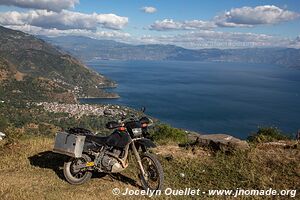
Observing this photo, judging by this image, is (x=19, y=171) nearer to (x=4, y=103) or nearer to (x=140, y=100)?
(x=4, y=103)

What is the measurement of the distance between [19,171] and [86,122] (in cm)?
8540

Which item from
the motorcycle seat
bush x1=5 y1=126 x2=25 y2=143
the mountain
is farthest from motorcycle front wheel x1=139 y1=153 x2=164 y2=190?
the mountain

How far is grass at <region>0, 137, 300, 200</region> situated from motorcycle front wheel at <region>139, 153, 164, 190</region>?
31cm

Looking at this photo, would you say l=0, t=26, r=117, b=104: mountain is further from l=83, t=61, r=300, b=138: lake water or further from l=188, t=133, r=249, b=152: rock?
l=188, t=133, r=249, b=152: rock

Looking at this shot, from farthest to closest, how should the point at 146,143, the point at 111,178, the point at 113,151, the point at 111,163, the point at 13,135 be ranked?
the point at 13,135
the point at 111,178
the point at 113,151
the point at 111,163
the point at 146,143

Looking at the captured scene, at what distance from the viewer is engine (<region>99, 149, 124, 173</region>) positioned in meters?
5.76

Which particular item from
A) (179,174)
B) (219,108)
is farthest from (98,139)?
(219,108)

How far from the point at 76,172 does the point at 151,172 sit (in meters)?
1.45

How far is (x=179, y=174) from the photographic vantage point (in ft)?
20.9

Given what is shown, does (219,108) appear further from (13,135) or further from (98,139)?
(98,139)

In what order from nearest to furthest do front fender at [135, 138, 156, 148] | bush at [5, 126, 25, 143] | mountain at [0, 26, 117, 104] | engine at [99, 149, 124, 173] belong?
front fender at [135, 138, 156, 148] → engine at [99, 149, 124, 173] → bush at [5, 126, 25, 143] → mountain at [0, 26, 117, 104]

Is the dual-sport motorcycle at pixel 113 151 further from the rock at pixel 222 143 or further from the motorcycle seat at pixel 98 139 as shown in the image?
the rock at pixel 222 143

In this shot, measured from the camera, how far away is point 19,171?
262 inches

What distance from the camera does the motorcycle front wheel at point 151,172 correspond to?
5.46 m
